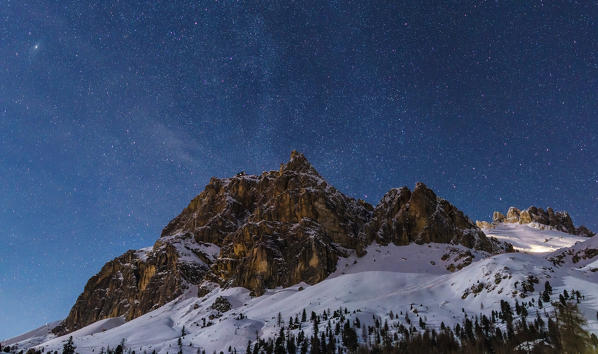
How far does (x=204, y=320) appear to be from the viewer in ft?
493

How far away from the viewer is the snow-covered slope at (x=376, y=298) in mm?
119000

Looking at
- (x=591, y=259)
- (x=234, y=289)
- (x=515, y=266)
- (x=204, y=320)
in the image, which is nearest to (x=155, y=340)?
(x=204, y=320)

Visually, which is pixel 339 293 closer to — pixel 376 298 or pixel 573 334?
pixel 376 298

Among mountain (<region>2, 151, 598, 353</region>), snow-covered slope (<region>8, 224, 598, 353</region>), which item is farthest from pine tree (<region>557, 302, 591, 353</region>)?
mountain (<region>2, 151, 598, 353</region>)

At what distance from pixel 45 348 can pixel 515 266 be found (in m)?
177

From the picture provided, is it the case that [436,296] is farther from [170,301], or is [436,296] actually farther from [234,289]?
[170,301]

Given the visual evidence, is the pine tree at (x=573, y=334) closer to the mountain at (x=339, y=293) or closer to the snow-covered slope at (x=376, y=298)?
the snow-covered slope at (x=376, y=298)

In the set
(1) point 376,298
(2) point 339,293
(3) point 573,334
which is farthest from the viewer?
(2) point 339,293

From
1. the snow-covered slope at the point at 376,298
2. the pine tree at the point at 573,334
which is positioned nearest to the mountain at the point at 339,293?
the snow-covered slope at the point at 376,298

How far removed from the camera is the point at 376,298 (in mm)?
139125

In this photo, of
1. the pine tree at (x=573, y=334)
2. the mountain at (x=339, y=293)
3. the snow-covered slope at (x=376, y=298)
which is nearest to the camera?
the pine tree at (x=573, y=334)

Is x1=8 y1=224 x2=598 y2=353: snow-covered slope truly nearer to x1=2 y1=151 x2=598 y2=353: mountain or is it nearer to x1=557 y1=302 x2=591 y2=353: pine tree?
x1=2 y1=151 x2=598 y2=353: mountain

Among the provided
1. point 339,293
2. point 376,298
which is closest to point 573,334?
point 376,298

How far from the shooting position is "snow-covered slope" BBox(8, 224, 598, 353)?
119000 millimetres
